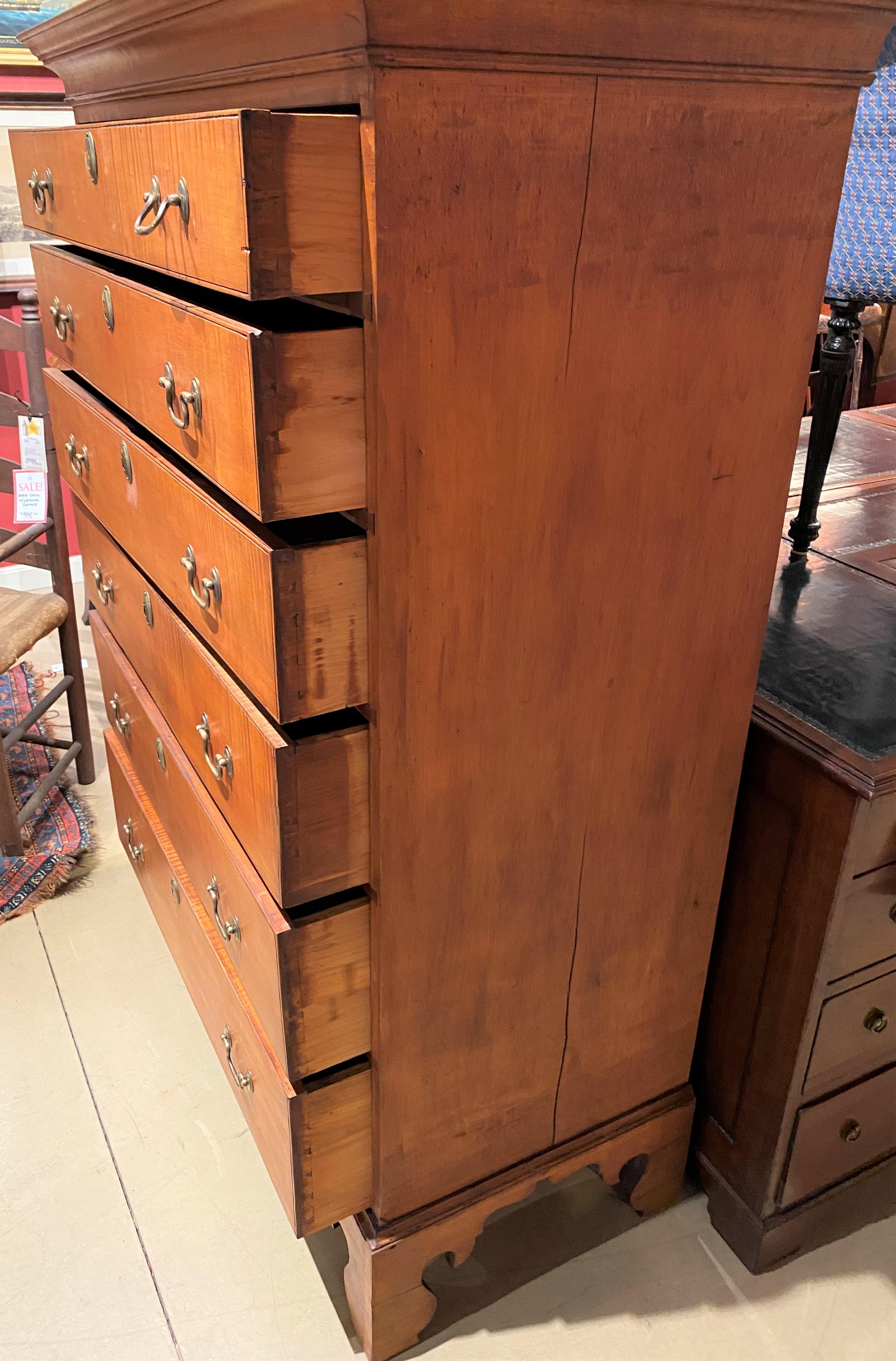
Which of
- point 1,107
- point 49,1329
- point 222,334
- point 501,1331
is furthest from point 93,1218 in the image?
point 1,107

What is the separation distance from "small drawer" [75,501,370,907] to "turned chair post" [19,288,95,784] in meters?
0.94

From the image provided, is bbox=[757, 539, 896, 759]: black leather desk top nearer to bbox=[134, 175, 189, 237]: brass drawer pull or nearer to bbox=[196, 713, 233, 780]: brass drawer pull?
bbox=[196, 713, 233, 780]: brass drawer pull

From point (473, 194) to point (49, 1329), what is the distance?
1236mm

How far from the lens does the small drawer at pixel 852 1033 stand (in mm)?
1090

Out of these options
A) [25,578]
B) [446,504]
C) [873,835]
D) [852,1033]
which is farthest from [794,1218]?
[25,578]

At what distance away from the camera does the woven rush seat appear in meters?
1.71

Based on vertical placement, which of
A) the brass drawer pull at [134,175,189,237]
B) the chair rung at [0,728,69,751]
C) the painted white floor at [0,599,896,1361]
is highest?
the brass drawer pull at [134,175,189,237]

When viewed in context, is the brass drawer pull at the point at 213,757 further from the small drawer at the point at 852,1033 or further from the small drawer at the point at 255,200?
the small drawer at the point at 852,1033

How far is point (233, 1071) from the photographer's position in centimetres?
118

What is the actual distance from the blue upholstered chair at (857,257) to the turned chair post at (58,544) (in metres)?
1.21

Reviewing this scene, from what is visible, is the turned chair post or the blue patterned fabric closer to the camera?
the blue patterned fabric

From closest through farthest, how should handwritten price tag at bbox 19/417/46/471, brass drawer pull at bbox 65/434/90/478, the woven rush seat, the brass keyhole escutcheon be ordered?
the brass keyhole escutcheon < brass drawer pull at bbox 65/434/90/478 < the woven rush seat < handwritten price tag at bbox 19/417/46/471

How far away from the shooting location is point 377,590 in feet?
2.41

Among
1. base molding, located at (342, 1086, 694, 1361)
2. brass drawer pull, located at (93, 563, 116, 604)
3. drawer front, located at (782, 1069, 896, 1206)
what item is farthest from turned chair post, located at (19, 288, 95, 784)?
drawer front, located at (782, 1069, 896, 1206)
